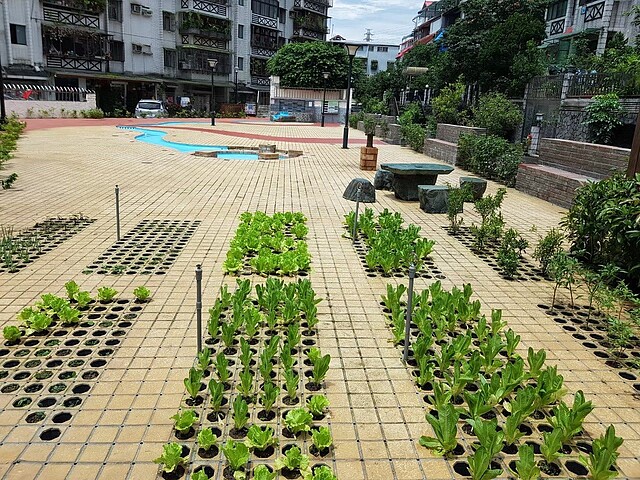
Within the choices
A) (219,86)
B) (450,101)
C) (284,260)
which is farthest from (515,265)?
(219,86)


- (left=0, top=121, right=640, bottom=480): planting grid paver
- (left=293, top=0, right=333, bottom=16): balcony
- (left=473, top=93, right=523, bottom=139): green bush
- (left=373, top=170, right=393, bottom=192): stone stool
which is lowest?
(left=0, top=121, right=640, bottom=480): planting grid paver

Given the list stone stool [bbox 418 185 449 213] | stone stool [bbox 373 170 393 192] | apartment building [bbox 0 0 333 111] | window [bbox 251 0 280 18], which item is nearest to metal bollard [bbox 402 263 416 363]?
stone stool [bbox 418 185 449 213]

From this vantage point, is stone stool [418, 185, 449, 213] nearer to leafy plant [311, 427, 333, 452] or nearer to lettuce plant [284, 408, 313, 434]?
lettuce plant [284, 408, 313, 434]

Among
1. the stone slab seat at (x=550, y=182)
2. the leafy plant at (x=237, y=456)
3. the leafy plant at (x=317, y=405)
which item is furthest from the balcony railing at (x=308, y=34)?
the leafy plant at (x=237, y=456)

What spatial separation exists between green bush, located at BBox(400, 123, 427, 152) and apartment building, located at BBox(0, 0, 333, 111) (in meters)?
28.1

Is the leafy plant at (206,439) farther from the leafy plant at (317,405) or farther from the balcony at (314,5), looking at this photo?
the balcony at (314,5)

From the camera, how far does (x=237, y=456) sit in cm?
313

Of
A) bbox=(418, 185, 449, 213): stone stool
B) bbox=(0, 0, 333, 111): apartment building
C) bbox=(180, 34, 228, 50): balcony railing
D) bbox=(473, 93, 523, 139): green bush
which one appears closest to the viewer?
bbox=(418, 185, 449, 213): stone stool

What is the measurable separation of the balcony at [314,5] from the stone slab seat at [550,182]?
54882 millimetres

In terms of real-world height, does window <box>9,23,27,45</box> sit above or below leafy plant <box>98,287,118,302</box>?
above

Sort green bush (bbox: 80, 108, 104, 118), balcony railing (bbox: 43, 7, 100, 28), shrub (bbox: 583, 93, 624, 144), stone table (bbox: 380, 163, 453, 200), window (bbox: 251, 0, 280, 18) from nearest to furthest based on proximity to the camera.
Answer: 1. stone table (bbox: 380, 163, 453, 200)
2. shrub (bbox: 583, 93, 624, 144)
3. green bush (bbox: 80, 108, 104, 118)
4. balcony railing (bbox: 43, 7, 100, 28)
5. window (bbox: 251, 0, 280, 18)

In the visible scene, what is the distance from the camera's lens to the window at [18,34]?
36562 mm

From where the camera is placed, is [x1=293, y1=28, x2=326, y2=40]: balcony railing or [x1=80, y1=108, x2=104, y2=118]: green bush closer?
[x1=80, y1=108, x2=104, y2=118]: green bush

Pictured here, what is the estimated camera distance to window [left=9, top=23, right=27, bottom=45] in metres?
36.6
